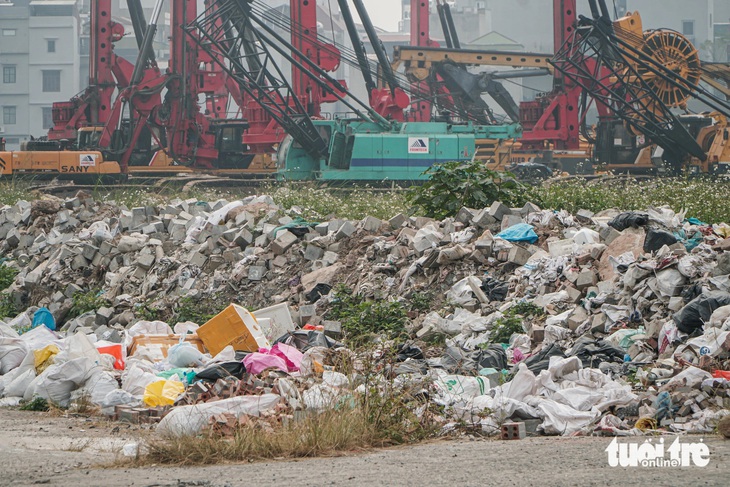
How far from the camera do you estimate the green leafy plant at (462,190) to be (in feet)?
42.2

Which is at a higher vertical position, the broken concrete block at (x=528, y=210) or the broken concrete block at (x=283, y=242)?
the broken concrete block at (x=528, y=210)

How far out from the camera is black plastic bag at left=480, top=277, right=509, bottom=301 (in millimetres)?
10117

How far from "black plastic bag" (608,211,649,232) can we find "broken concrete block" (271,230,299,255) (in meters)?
3.71

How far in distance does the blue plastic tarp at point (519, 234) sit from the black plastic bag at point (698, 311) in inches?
125

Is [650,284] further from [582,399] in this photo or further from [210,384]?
[210,384]

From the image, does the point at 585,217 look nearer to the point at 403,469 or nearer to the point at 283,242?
the point at 283,242

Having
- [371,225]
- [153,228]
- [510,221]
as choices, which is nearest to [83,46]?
[153,228]

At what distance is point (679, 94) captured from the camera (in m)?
35.4

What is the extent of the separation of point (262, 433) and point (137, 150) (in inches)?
1207

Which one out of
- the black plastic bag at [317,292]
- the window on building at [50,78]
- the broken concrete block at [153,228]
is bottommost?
the black plastic bag at [317,292]

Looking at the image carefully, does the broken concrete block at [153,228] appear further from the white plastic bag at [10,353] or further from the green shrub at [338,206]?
the white plastic bag at [10,353]

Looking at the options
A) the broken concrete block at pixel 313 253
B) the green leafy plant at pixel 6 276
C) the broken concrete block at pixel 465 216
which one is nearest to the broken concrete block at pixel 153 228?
the green leafy plant at pixel 6 276

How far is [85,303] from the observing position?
12484mm

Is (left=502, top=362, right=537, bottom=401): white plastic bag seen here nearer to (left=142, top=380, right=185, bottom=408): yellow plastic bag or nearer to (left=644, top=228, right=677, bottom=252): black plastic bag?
(left=142, top=380, right=185, bottom=408): yellow plastic bag
